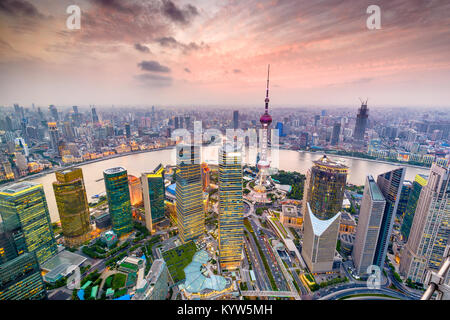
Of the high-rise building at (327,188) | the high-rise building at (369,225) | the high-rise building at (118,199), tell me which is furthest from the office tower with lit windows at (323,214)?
the high-rise building at (118,199)

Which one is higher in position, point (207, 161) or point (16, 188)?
point (16, 188)

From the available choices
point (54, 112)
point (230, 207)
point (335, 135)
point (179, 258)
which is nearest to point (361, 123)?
point (335, 135)

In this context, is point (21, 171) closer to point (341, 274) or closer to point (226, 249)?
point (226, 249)

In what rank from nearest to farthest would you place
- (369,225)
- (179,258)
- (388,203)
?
1. (388,203)
2. (369,225)
3. (179,258)

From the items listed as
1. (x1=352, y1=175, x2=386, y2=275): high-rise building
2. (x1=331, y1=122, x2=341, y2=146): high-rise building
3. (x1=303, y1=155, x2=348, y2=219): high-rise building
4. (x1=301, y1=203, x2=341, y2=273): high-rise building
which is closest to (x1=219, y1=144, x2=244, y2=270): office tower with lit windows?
(x1=301, y1=203, x2=341, y2=273): high-rise building

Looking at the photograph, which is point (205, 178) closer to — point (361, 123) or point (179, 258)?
point (179, 258)

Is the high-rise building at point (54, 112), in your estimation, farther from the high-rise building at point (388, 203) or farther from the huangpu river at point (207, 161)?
the high-rise building at point (388, 203)

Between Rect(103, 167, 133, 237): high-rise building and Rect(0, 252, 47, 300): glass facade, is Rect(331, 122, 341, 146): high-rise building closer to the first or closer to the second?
Rect(103, 167, 133, 237): high-rise building
